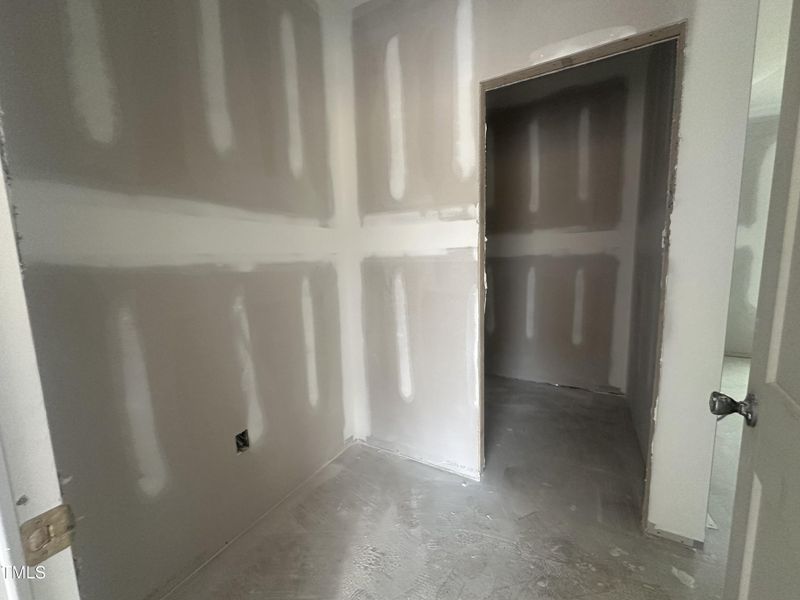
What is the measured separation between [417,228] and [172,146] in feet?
3.96

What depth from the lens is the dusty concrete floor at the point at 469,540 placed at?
4.65 feet

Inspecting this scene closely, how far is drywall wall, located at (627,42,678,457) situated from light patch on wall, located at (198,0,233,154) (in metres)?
1.92

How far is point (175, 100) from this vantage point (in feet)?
4.53

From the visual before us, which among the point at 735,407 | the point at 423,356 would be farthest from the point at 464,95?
the point at 735,407

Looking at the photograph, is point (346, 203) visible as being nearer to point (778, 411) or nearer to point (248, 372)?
point (248, 372)

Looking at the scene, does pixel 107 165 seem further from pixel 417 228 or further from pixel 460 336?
pixel 460 336

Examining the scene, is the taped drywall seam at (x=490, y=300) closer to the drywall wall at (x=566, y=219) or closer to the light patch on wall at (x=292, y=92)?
the drywall wall at (x=566, y=219)

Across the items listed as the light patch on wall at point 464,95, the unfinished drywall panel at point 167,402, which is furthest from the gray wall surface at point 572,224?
the unfinished drywall panel at point 167,402

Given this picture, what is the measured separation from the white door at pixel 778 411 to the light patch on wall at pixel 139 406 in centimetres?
176

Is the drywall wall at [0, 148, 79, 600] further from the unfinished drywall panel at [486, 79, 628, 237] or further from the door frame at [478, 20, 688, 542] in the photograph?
the unfinished drywall panel at [486, 79, 628, 237]

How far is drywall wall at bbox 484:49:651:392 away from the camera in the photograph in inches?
119

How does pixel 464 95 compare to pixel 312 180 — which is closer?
pixel 464 95

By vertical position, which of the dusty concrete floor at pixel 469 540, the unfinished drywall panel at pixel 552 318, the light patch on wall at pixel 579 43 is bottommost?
the dusty concrete floor at pixel 469 540

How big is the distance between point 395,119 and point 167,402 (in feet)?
5.93
